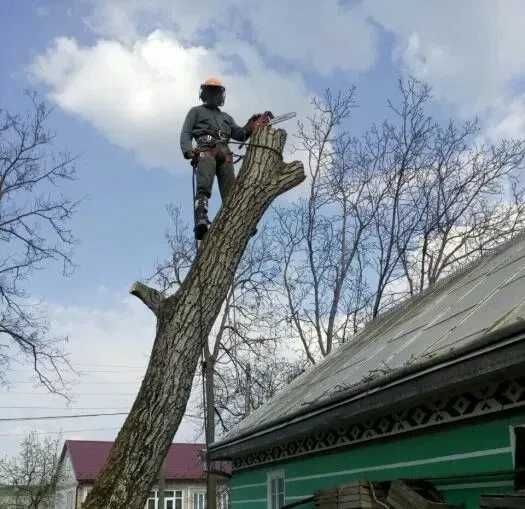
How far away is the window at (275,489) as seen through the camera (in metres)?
9.66

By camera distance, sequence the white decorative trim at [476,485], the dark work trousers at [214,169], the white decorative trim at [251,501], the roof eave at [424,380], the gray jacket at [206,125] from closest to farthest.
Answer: the roof eave at [424,380] < the white decorative trim at [476,485] < the dark work trousers at [214,169] < the gray jacket at [206,125] < the white decorative trim at [251,501]

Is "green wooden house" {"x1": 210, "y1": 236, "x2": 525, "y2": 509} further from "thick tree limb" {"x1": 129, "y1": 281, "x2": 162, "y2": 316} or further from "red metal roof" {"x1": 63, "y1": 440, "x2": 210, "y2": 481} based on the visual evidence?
"red metal roof" {"x1": 63, "y1": 440, "x2": 210, "y2": 481}

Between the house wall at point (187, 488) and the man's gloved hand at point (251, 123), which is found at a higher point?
the man's gloved hand at point (251, 123)

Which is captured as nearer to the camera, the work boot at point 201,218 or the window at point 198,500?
the work boot at point 201,218

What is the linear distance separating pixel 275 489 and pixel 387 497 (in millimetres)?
5001

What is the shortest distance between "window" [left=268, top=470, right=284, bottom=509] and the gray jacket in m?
4.76

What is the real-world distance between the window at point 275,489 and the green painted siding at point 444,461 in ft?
4.65

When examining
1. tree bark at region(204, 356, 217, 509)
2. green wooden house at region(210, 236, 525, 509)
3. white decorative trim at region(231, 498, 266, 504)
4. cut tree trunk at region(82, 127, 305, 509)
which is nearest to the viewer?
cut tree trunk at region(82, 127, 305, 509)

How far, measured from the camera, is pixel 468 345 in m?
4.46

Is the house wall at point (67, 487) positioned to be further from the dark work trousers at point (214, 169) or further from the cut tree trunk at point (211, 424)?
the dark work trousers at point (214, 169)

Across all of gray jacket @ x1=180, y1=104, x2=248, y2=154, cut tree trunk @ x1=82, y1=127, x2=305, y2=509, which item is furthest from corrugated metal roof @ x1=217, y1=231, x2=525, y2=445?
gray jacket @ x1=180, y1=104, x2=248, y2=154

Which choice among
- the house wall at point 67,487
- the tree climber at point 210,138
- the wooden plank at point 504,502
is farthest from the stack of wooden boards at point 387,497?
the house wall at point 67,487

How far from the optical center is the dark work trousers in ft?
21.1

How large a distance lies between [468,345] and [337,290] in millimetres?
19744
